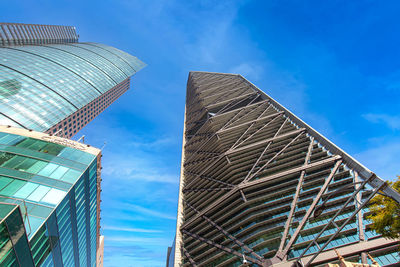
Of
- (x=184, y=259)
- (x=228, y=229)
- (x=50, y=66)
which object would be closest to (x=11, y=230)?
(x=228, y=229)

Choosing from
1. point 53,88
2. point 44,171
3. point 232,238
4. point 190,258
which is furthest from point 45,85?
point 232,238

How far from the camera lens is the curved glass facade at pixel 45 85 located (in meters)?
42.8

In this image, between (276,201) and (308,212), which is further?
(276,201)

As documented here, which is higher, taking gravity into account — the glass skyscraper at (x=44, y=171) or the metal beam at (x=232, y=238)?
the glass skyscraper at (x=44, y=171)

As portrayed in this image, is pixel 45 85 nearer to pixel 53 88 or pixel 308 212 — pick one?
pixel 53 88

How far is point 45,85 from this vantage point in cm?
5362

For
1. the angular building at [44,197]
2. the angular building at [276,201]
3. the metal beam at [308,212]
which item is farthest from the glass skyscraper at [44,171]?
the metal beam at [308,212]

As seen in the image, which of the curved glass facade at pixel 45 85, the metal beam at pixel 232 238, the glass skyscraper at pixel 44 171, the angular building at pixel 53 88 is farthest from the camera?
the angular building at pixel 53 88

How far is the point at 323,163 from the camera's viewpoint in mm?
28234

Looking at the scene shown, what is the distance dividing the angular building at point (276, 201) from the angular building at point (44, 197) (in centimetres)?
1521

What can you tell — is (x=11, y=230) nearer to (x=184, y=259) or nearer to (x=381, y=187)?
(x=381, y=187)

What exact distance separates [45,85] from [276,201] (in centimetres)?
6082

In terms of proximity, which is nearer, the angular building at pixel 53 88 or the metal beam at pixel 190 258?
the metal beam at pixel 190 258

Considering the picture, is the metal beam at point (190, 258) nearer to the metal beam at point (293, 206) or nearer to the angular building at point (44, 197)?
the metal beam at point (293, 206)
